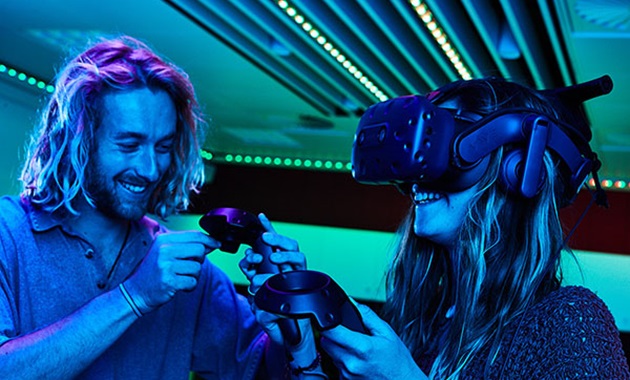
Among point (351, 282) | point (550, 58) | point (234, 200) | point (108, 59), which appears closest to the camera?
point (108, 59)

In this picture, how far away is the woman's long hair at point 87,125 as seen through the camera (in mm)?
1574

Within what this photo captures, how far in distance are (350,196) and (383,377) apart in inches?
230

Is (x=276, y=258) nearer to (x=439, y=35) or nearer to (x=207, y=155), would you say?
(x=439, y=35)

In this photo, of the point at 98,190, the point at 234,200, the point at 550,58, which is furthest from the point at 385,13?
the point at 234,200

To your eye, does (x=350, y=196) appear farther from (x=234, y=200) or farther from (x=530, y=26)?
(x=530, y=26)

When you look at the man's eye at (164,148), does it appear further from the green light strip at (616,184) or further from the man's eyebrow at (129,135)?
the green light strip at (616,184)

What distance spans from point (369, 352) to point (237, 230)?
1.92ft

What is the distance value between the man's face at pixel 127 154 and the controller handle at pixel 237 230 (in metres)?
0.23

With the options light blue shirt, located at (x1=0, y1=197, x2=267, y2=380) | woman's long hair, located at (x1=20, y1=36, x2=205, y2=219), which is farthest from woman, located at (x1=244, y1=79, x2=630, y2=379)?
woman's long hair, located at (x1=20, y1=36, x2=205, y2=219)

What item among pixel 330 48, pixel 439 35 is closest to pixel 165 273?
pixel 439 35

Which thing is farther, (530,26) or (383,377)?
(530,26)

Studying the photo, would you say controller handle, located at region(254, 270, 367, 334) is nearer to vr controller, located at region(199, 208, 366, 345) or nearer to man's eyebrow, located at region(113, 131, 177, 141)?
vr controller, located at region(199, 208, 366, 345)

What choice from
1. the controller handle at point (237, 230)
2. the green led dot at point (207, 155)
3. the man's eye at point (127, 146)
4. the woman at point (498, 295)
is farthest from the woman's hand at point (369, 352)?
the green led dot at point (207, 155)

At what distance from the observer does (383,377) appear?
919 mm
